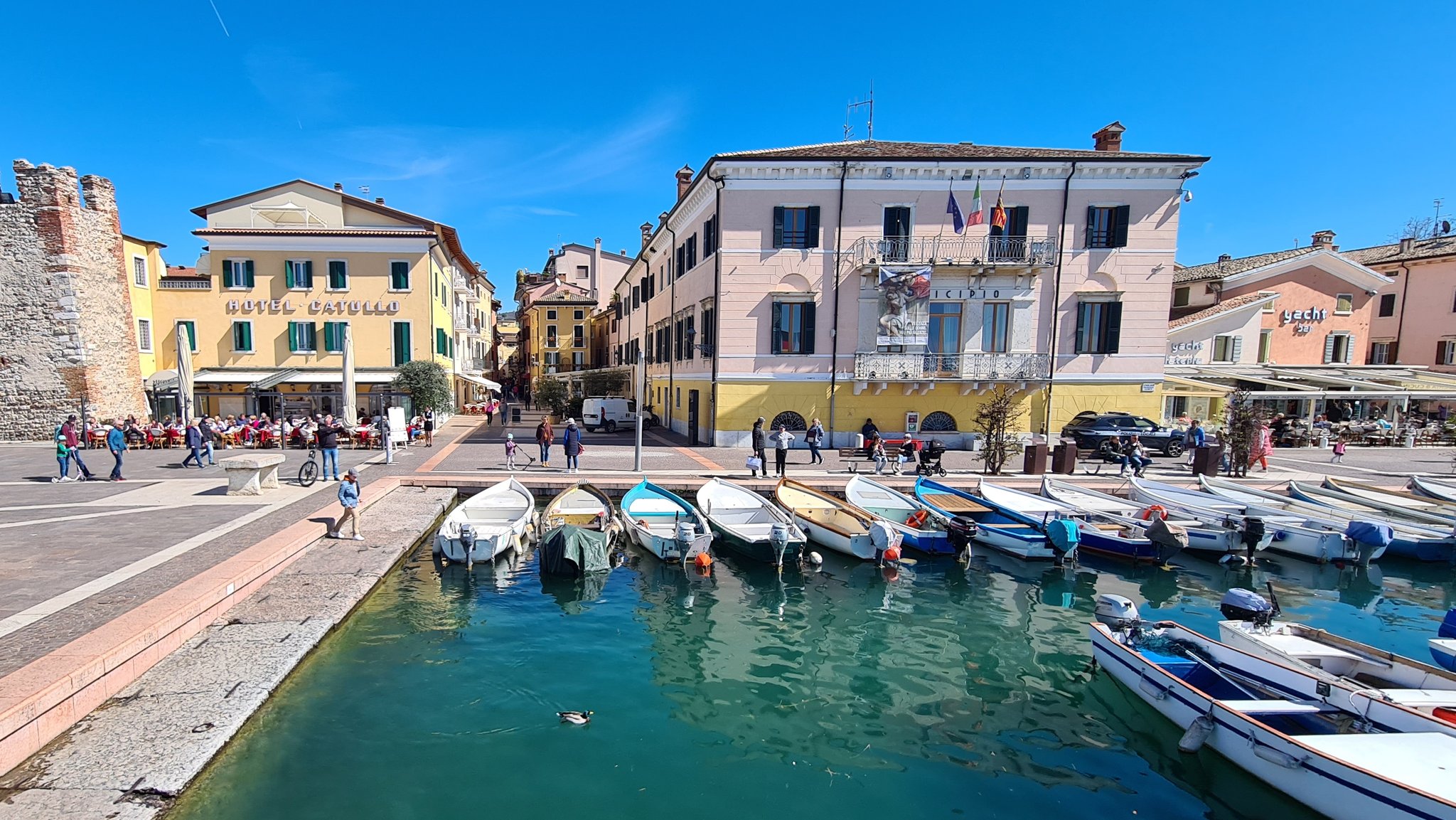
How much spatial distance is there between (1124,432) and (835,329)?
39.9 ft

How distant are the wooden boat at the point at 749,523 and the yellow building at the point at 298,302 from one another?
2104 cm

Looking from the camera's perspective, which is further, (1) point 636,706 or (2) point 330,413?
(2) point 330,413

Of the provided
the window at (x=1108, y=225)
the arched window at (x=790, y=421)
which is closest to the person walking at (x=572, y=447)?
the arched window at (x=790, y=421)

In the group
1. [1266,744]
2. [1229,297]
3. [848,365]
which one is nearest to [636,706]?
[1266,744]

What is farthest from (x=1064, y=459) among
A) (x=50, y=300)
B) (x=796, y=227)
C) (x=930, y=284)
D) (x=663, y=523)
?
(x=50, y=300)

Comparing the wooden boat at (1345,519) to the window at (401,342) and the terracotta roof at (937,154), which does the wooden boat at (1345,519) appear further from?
the window at (401,342)

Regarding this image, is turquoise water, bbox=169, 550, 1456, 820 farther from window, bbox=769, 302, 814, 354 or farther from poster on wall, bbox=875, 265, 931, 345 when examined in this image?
poster on wall, bbox=875, 265, 931, 345

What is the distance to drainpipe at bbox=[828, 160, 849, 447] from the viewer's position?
24797 mm

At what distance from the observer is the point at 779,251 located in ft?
82.0

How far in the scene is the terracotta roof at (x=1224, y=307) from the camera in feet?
108

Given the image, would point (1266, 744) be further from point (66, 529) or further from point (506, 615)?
point (66, 529)

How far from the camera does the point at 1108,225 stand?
83.7ft

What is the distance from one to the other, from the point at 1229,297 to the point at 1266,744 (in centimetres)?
3711

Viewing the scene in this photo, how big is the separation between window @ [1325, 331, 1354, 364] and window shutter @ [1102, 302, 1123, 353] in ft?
64.2
